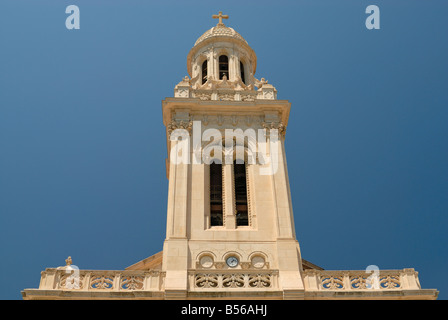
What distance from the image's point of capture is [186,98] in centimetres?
2886

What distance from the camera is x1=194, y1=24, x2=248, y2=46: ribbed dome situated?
3619 centimetres

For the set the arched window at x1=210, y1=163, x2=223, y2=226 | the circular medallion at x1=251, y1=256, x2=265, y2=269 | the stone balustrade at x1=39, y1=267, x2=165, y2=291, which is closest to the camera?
the stone balustrade at x1=39, y1=267, x2=165, y2=291

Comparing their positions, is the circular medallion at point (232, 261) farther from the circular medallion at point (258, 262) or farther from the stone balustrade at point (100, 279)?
the stone balustrade at point (100, 279)

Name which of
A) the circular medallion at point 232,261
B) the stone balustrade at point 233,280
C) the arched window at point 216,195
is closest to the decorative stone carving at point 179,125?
the arched window at point 216,195

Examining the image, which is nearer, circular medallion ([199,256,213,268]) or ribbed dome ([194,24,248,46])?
circular medallion ([199,256,213,268])

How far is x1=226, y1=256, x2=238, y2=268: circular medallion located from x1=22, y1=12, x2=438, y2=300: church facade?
47 millimetres

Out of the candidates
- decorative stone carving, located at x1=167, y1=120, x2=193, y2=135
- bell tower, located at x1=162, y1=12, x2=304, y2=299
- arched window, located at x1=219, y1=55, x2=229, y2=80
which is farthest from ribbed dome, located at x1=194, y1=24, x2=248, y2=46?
decorative stone carving, located at x1=167, y1=120, x2=193, y2=135

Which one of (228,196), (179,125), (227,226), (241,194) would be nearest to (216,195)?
(228,196)

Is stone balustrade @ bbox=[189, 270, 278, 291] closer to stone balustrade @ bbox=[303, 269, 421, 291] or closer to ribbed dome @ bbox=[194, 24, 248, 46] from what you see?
stone balustrade @ bbox=[303, 269, 421, 291]

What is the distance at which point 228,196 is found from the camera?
87.4 ft

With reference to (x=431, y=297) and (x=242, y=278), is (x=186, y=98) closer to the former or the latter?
(x=242, y=278)
